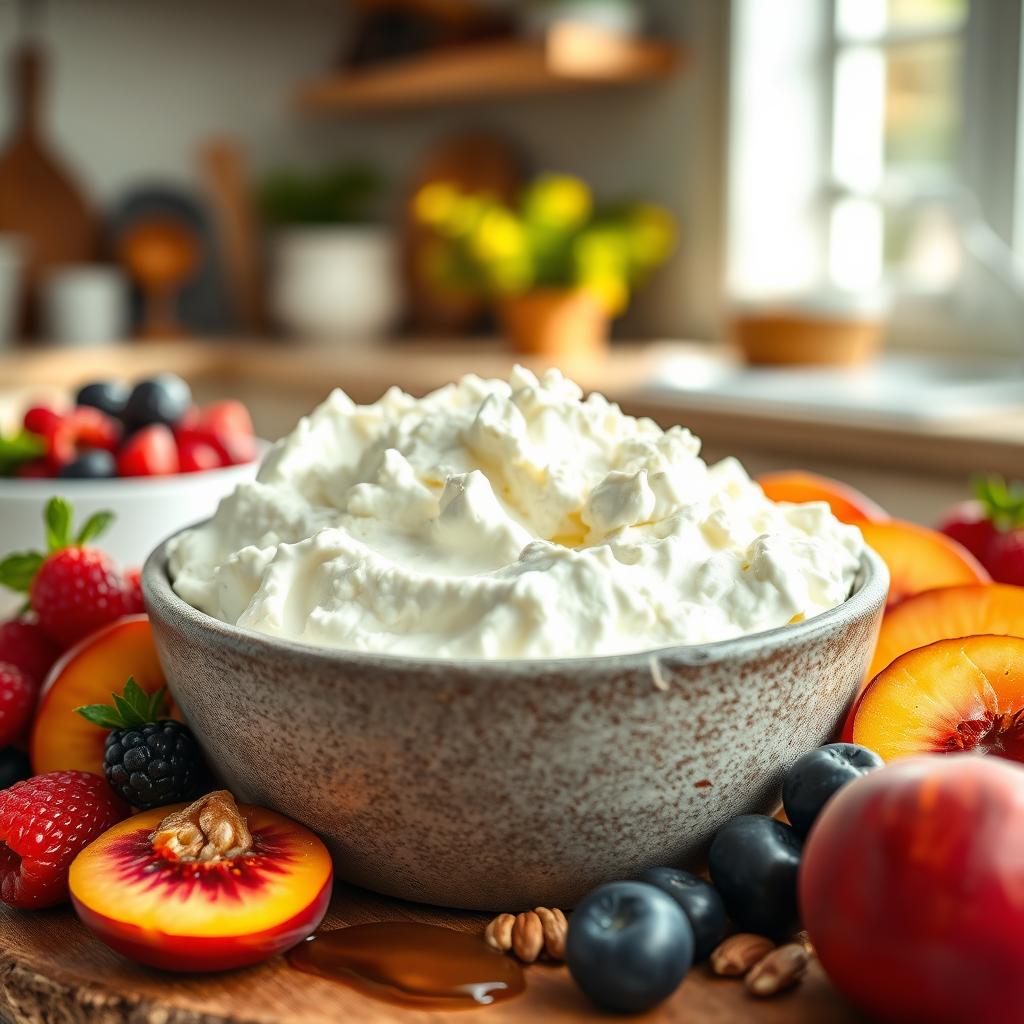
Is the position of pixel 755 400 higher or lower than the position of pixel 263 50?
lower

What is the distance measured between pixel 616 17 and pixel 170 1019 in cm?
270

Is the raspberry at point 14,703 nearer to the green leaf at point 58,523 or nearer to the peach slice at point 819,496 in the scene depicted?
the green leaf at point 58,523

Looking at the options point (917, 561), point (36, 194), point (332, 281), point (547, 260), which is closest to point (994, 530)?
point (917, 561)

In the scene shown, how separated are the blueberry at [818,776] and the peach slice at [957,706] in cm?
6

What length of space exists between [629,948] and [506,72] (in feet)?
8.96

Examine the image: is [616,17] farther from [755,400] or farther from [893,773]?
[893,773]

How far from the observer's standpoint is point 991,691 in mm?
717

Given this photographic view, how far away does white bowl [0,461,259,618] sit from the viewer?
109 centimetres

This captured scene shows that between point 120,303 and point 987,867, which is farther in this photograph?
point 120,303

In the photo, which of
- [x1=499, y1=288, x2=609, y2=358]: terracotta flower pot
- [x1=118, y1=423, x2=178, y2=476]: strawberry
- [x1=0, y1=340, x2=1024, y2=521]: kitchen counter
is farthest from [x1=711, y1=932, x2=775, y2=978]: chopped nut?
[x1=499, y1=288, x2=609, y2=358]: terracotta flower pot

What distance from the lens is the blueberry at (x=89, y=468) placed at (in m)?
1.15

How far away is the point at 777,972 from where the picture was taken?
1.88 ft

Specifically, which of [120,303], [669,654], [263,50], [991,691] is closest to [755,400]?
[991,691]

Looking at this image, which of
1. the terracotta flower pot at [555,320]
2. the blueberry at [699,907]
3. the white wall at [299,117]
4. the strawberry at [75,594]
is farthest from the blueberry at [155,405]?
the white wall at [299,117]
